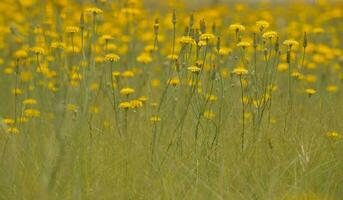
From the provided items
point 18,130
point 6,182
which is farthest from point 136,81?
point 6,182

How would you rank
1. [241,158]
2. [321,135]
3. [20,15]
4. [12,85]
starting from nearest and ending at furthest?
[241,158] < [321,135] < [12,85] < [20,15]

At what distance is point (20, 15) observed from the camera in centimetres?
731

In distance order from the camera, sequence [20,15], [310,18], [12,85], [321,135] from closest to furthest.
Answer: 1. [321,135]
2. [12,85]
3. [20,15]
4. [310,18]

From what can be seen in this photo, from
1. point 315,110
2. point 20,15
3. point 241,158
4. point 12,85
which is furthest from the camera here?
point 20,15

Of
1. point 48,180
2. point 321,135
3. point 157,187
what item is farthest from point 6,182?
point 321,135

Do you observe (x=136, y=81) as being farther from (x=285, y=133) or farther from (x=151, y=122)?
(x=285, y=133)

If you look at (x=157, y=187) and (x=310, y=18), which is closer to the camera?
(x=157, y=187)

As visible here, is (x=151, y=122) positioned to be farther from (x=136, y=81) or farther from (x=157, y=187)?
(x=136, y=81)

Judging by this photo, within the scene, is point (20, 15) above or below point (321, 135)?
above

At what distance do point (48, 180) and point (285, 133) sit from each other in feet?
4.68

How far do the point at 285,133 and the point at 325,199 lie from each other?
785 mm

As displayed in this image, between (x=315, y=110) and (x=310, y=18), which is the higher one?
(x=310, y=18)

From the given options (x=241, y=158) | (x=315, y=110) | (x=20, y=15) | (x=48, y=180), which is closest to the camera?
(x=48, y=180)

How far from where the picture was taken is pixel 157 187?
290cm
